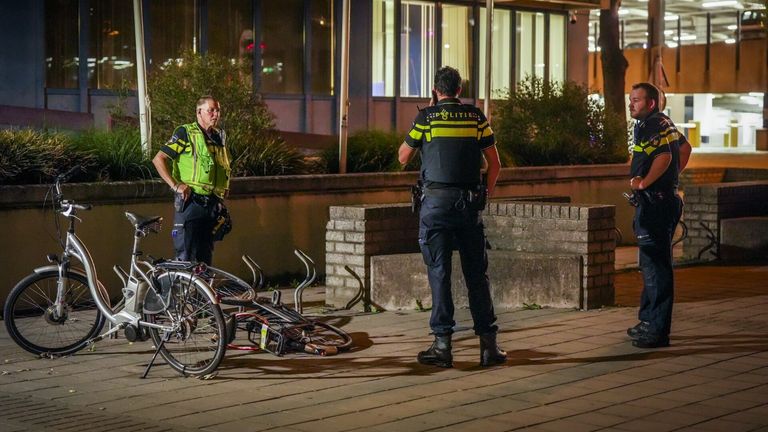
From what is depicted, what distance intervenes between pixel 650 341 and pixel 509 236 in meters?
2.69

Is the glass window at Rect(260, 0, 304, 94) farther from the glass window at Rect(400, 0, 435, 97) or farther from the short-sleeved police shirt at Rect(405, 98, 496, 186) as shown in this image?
the short-sleeved police shirt at Rect(405, 98, 496, 186)

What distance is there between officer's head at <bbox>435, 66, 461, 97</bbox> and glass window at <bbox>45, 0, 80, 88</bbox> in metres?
15.8

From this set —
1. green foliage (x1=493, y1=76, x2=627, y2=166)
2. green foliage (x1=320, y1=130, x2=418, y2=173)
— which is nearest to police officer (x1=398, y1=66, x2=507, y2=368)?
green foliage (x1=320, y1=130, x2=418, y2=173)

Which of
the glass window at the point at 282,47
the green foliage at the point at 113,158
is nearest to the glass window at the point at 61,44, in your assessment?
the glass window at the point at 282,47

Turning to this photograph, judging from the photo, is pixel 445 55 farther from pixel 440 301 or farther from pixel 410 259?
pixel 440 301

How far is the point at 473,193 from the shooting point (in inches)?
319

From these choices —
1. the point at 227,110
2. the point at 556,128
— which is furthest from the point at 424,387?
the point at 556,128

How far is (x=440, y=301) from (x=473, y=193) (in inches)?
28.6

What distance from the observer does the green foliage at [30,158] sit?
431 inches

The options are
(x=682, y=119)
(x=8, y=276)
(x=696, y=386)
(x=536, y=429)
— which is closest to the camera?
(x=536, y=429)

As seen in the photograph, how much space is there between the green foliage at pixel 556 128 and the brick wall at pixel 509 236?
5773mm

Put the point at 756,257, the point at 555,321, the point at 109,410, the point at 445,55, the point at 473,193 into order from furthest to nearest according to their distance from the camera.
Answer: the point at 445,55
the point at 756,257
the point at 555,321
the point at 473,193
the point at 109,410

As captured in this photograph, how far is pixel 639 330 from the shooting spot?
897cm

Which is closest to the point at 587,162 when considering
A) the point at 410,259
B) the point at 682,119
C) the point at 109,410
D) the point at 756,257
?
the point at 756,257
